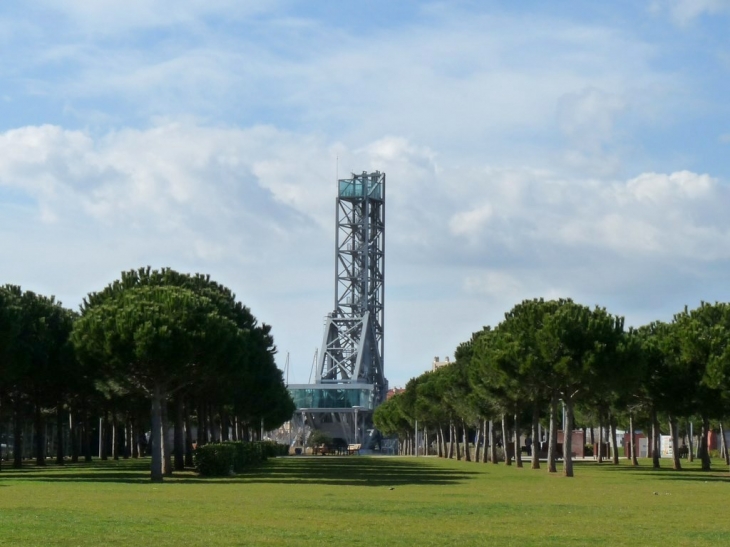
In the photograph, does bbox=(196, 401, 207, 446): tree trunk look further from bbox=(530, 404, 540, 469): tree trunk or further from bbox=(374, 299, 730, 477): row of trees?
bbox=(530, 404, 540, 469): tree trunk

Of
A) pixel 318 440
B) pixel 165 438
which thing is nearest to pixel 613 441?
pixel 165 438

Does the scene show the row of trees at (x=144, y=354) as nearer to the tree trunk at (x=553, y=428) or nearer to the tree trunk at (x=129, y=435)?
the tree trunk at (x=129, y=435)

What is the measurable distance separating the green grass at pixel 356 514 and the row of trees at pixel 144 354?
20.9 ft

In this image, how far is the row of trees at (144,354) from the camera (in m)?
50.9

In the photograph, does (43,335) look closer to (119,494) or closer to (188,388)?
(188,388)

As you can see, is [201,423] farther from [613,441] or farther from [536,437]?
[613,441]

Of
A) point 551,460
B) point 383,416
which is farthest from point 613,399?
point 383,416

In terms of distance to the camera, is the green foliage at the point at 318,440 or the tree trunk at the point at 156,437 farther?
the green foliage at the point at 318,440

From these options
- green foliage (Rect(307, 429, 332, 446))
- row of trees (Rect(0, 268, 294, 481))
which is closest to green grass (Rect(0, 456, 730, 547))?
row of trees (Rect(0, 268, 294, 481))

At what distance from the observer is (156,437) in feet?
165

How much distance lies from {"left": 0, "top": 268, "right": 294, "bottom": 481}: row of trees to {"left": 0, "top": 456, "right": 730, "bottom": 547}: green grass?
6375 millimetres

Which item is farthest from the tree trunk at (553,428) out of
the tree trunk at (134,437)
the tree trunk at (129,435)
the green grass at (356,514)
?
the tree trunk at (134,437)

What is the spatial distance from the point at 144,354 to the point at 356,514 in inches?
951

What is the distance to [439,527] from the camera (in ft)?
79.3
